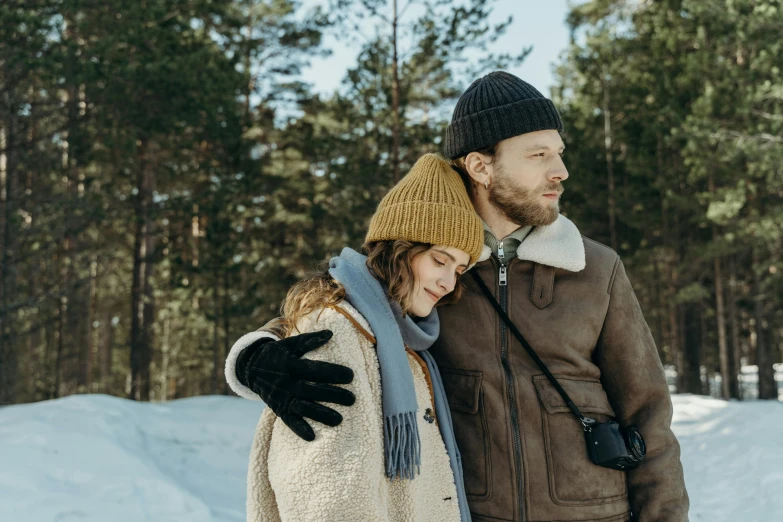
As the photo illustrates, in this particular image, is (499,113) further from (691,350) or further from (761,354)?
(691,350)

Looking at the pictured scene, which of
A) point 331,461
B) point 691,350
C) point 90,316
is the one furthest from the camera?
point 691,350

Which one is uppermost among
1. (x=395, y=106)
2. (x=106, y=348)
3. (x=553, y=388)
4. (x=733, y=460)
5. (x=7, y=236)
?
(x=395, y=106)

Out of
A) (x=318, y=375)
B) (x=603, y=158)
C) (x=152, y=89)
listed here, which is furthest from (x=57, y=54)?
(x=603, y=158)

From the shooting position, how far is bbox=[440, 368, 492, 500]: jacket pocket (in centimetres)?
231

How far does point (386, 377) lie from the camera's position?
1.91 meters

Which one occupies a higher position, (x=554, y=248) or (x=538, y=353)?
(x=554, y=248)

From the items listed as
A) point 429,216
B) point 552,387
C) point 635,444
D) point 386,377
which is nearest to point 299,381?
point 386,377

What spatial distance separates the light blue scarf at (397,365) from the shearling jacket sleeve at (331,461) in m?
0.04

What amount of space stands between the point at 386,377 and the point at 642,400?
100cm

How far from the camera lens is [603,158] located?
70.0 ft

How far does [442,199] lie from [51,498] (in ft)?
17.2

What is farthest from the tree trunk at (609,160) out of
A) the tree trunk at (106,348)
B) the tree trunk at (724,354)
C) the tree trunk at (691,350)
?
the tree trunk at (106,348)

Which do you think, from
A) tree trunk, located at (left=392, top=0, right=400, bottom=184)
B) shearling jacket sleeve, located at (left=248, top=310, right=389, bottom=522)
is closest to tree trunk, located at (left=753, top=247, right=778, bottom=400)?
tree trunk, located at (left=392, top=0, right=400, bottom=184)

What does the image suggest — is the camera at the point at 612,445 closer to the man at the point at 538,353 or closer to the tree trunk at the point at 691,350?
the man at the point at 538,353
